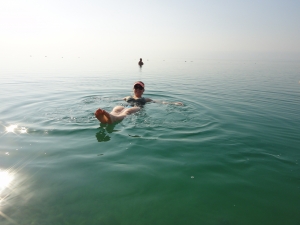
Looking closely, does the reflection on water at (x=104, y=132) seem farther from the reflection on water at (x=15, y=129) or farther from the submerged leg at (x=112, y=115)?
the reflection on water at (x=15, y=129)

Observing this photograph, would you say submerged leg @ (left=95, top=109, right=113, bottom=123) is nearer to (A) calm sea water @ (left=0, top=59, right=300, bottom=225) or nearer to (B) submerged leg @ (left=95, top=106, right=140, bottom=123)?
(B) submerged leg @ (left=95, top=106, right=140, bottom=123)

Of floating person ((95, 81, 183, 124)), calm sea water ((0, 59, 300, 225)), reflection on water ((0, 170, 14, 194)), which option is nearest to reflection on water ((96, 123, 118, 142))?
calm sea water ((0, 59, 300, 225))

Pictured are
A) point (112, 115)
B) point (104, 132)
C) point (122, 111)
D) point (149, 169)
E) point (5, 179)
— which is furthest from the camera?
point (122, 111)

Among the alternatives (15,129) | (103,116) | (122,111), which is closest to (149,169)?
(103,116)

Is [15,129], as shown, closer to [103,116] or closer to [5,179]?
[103,116]

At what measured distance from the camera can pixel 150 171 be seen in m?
3.99

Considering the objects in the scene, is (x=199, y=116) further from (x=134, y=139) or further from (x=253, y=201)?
(x=253, y=201)

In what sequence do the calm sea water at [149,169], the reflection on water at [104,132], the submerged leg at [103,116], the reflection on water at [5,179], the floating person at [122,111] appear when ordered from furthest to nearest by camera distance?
the floating person at [122,111] < the submerged leg at [103,116] < the reflection on water at [104,132] < the reflection on water at [5,179] < the calm sea water at [149,169]

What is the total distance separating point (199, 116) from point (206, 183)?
4.04 meters

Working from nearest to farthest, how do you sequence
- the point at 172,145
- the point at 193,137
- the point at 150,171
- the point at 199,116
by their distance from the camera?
the point at 150,171 < the point at 172,145 < the point at 193,137 < the point at 199,116

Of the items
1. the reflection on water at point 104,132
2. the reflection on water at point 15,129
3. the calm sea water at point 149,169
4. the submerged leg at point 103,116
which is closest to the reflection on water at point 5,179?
the calm sea water at point 149,169

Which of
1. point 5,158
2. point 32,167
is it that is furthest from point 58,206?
point 5,158

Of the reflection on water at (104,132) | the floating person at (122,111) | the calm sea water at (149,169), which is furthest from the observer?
the floating person at (122,111)

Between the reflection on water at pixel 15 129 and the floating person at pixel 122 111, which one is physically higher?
the floating person at pixel 122 111
